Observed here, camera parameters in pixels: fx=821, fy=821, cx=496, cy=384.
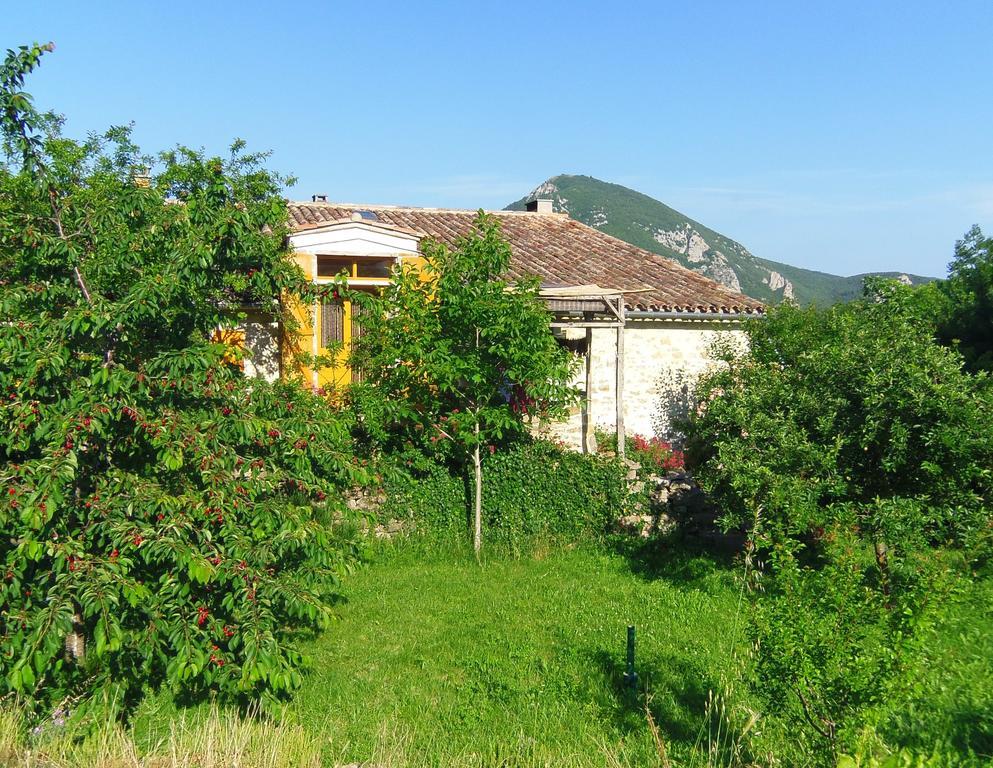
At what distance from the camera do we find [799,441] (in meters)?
8.57

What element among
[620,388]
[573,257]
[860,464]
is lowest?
[860,464]

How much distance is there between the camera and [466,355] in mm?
10508

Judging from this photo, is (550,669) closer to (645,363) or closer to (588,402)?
(588,402)

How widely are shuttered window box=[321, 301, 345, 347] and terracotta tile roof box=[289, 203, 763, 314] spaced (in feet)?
4.60

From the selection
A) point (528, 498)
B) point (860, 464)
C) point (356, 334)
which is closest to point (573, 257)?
point (356, 334)

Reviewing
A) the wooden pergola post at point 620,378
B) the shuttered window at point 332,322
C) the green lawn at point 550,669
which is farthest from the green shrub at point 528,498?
the shuttered window at point 332,322

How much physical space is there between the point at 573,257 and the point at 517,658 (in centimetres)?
1031

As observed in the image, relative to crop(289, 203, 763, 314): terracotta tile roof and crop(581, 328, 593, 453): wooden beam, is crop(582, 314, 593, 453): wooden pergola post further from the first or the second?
crop(289, 203, 763, 314): terracotta tile roof

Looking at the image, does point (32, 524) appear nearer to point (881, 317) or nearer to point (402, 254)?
point (402, 254)

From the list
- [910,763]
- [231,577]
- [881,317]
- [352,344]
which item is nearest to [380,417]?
[352,344]

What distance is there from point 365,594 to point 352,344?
407cm

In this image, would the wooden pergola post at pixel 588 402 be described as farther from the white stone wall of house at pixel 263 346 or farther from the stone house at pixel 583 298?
the white stone wall of house at pixel 263 346

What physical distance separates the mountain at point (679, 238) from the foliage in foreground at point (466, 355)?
47.9 m

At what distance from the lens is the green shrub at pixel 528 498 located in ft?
35.7
